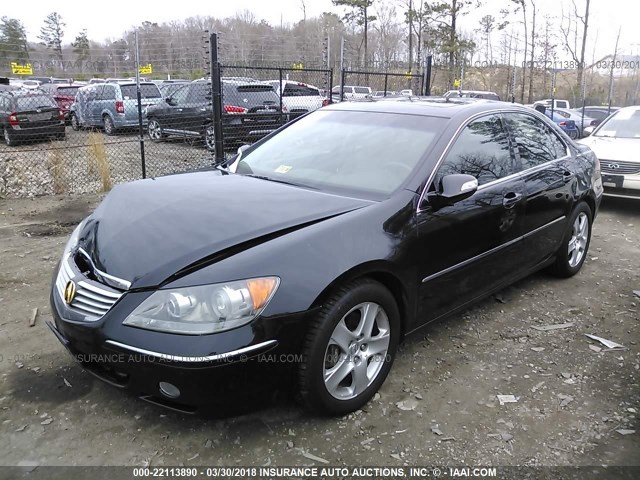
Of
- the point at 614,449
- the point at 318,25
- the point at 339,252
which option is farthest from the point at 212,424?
the point at 318,25

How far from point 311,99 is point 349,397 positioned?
1057 cm

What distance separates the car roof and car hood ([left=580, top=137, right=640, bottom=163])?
4314 mm

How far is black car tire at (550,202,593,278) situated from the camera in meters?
4.65

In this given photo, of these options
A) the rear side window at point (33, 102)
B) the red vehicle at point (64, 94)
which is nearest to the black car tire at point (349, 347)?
the rear side window at point (33, 102)

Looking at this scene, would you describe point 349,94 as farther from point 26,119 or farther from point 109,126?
point 26,119

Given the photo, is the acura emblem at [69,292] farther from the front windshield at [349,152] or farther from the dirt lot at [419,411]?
the front windshield at [349,152]

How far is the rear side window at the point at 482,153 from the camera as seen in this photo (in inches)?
132

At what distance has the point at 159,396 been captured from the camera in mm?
2396

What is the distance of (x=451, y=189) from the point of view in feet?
10.1

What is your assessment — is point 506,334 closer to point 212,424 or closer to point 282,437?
point 282,437

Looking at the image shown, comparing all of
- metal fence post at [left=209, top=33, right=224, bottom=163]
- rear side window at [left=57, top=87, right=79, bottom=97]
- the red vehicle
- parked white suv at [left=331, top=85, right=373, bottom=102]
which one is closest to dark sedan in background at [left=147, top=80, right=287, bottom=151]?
parked white suv at [left=331, top=85, right=373, bottom=102]

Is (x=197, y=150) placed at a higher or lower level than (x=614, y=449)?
higher

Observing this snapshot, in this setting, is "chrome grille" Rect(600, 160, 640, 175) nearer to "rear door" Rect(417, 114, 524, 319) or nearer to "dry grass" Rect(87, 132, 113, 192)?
"rear door" Rect(417, 114, 524, 319)

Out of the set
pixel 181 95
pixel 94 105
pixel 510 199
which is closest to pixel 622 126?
pixel 510 199
